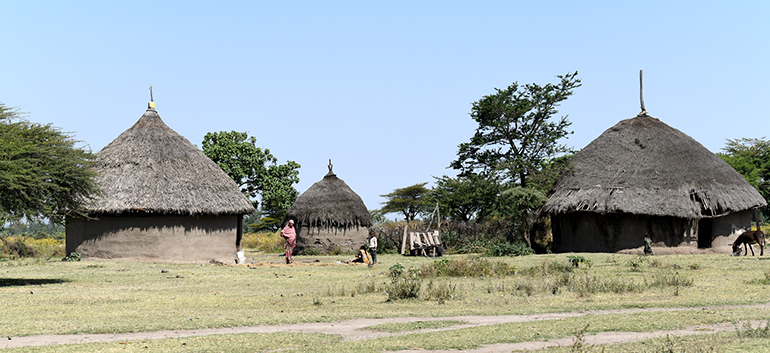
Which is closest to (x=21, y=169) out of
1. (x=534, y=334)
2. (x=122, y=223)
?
(x=122, y=223)

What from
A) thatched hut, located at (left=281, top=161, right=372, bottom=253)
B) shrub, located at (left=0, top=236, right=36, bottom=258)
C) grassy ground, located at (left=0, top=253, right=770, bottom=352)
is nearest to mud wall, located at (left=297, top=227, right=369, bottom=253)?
thatched hut, located at (left=281, top=161, right=372, bottom=253)

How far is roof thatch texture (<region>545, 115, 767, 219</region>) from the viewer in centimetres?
2803

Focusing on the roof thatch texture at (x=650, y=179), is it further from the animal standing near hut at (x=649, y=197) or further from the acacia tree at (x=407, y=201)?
the acacia tree at (x=407, y=201)

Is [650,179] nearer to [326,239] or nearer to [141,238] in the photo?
[326,239]

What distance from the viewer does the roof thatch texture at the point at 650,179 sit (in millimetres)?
28031

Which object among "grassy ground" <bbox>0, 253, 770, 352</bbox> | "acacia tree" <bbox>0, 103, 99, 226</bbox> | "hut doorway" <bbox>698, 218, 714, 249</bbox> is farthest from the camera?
"hut doorway" <bbox>698, 218, 714, 249</bbox>

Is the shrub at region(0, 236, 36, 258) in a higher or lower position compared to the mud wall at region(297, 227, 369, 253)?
lower

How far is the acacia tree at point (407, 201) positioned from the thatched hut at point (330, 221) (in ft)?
84.8

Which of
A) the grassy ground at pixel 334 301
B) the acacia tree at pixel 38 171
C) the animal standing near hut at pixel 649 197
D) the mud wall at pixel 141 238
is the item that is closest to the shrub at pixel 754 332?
the grassy ground at pixel 334 301

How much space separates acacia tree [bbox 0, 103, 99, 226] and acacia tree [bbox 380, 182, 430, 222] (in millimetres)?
42903

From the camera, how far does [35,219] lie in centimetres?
1733

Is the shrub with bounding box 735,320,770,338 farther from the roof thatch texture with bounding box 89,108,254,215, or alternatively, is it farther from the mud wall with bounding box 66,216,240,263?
the mud wall with bounding box 66,216,240,263

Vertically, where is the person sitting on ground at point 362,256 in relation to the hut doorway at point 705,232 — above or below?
below

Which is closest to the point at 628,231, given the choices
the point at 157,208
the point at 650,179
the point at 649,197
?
the point at 649,197
